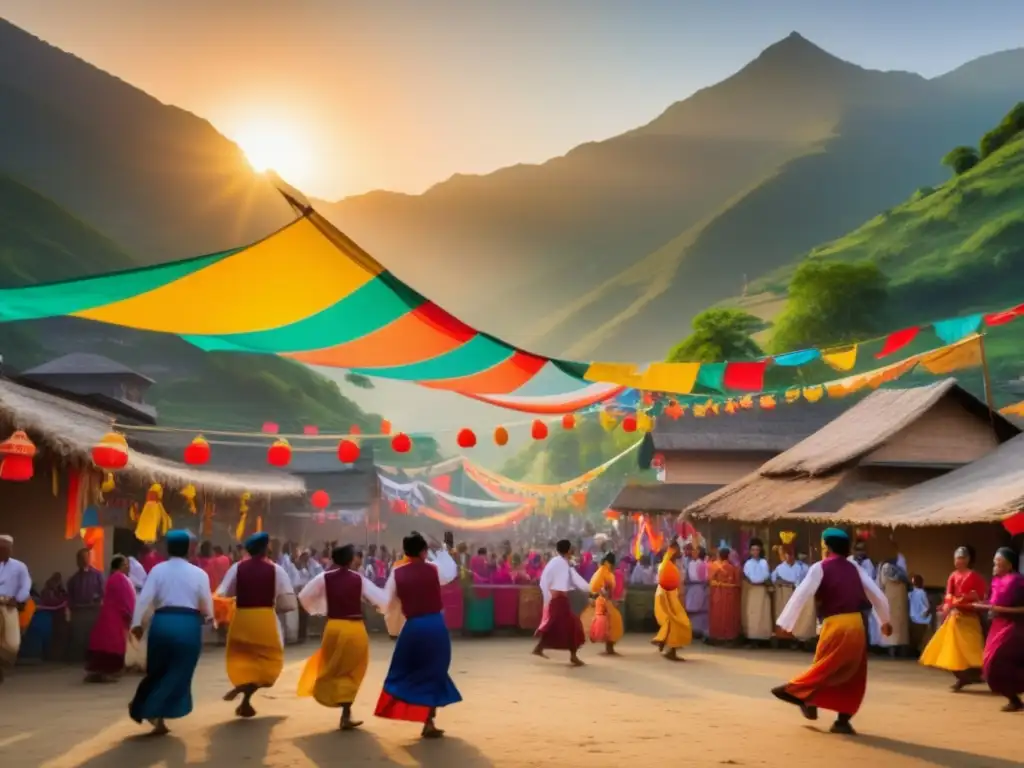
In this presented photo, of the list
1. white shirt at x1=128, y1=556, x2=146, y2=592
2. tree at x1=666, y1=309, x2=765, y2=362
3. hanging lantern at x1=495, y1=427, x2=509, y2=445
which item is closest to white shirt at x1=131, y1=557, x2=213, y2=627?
white shirt at x1=128, y1=556, x2=146, y2=592

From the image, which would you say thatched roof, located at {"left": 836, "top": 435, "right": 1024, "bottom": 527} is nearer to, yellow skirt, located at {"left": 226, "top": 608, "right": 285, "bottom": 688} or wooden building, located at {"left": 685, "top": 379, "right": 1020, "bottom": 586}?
wooden building, located at {"left": 685, "top": 379, "right": 1020, "bottom": 586}

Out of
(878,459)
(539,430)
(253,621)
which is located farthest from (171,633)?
(878,459)

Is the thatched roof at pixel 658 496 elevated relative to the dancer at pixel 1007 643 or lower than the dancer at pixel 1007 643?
elevated

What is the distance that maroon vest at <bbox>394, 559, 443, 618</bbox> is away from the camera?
8.77 m

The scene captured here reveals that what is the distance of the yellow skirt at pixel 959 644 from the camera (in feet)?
38.0

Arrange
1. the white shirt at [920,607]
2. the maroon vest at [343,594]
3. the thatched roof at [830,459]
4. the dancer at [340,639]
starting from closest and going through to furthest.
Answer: the dancer at [340,639], the maroon vest at [343,594], the white shirt at [920,607], the thatched roof at [830,459]

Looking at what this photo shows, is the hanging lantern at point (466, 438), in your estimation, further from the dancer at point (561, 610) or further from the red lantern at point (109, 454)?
the red lantern at point (109, 454)

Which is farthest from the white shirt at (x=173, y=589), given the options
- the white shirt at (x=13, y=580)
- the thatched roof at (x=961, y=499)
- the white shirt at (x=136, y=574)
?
the thatched roof at (x=961, y=499)

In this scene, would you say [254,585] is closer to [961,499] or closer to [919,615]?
[961,499]

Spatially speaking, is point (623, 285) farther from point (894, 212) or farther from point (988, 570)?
point (988, 570)

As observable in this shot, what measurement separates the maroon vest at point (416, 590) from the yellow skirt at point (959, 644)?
6193 mm

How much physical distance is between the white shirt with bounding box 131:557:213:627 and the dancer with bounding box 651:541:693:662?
824 cm

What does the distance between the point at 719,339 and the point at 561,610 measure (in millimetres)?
31123

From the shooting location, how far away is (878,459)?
56.6ft
